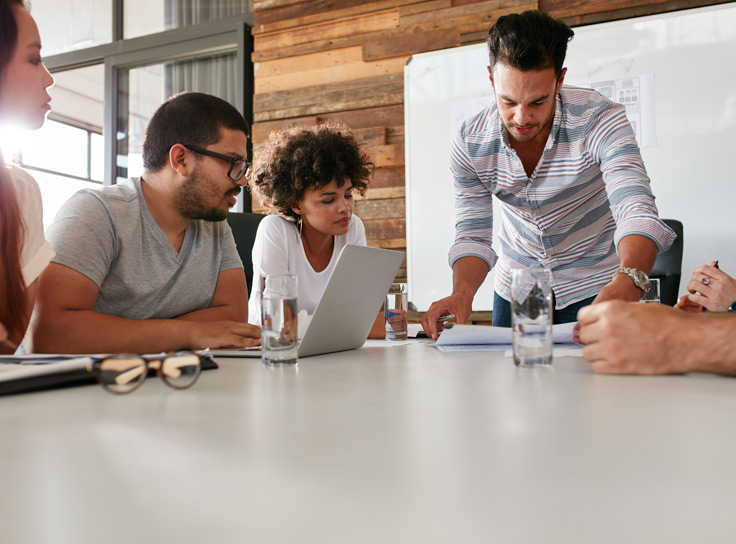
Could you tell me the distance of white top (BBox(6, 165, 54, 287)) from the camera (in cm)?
120

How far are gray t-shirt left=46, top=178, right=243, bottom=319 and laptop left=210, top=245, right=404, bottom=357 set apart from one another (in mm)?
430

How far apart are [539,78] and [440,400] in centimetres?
116

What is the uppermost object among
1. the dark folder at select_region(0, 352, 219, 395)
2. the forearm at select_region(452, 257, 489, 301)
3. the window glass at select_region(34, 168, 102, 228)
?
the window glass at select_region(34, 168, 102, 228)

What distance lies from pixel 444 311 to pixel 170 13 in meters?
3.58

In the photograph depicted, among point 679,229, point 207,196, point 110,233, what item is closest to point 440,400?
point 110,233

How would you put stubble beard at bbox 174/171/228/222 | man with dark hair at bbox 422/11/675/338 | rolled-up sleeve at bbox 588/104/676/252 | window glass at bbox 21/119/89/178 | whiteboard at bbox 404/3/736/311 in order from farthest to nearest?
window glass at bbox 21/119/89/178 < whiteboard at bbox 404/3/736/311 < stubble beard at bbox 174/171/228/222 < man with dark hair at bbox 422/11/675/338 < rolled-up sleeve at bbox 588/104/676/252

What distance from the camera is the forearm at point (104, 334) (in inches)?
47.1

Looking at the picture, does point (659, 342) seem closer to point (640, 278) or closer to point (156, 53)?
point (640, 278)

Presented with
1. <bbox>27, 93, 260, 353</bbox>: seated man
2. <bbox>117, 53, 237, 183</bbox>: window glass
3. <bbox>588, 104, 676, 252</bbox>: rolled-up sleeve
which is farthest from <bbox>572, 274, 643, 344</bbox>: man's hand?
<bbox>117, 53, 237, 183</bbox>: window glass

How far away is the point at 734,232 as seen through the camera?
101 inches

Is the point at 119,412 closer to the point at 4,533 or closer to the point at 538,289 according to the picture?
the point at 4,533

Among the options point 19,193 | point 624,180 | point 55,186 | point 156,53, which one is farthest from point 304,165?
point 55,186

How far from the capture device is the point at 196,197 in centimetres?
157

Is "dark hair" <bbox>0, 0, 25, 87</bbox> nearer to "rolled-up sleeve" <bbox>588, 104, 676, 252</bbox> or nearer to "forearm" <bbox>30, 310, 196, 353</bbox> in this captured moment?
"forearm" <bbox>30, 310, 196, 353</bbox>
